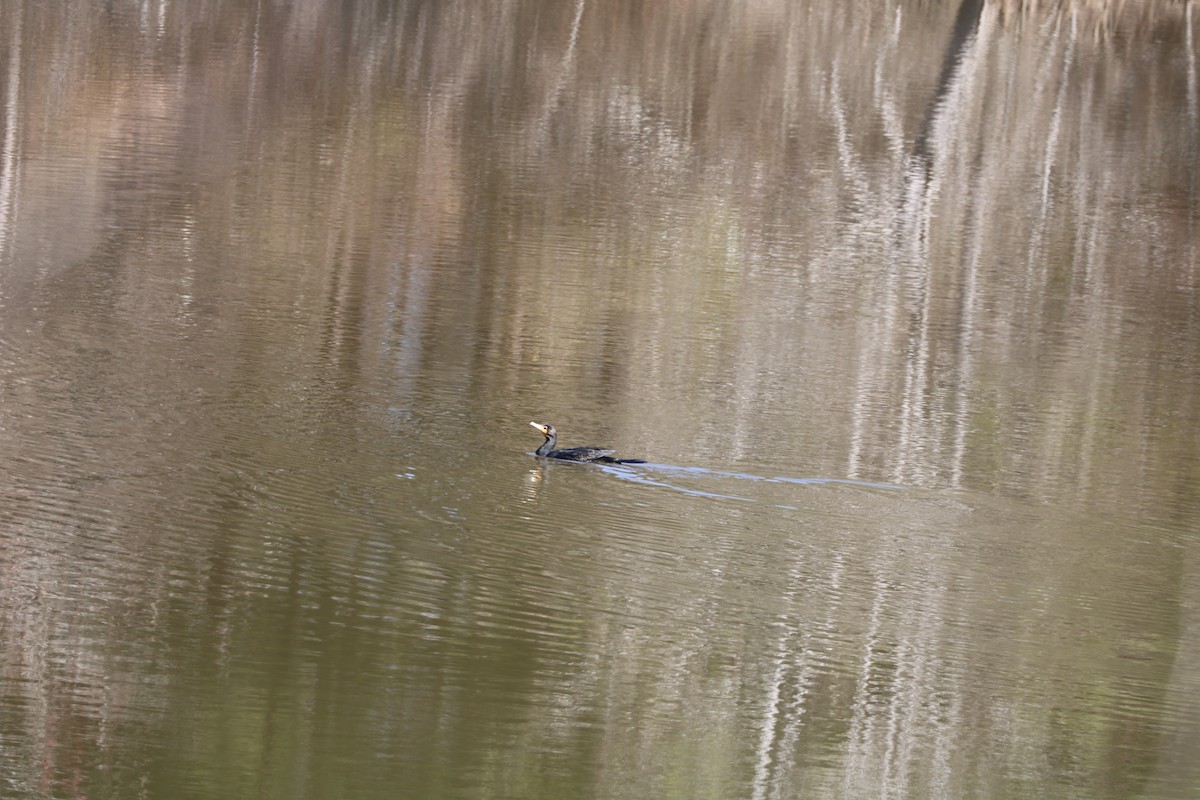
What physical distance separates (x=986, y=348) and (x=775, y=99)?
46.5 ft

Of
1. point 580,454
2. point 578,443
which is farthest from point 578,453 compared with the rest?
point 578,443

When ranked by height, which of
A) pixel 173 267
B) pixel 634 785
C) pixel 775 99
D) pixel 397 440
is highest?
pixel 775 99

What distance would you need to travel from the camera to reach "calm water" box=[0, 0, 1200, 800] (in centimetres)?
708

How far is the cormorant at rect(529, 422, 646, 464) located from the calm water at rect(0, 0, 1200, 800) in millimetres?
119

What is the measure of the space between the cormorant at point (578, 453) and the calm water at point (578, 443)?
0.12 m

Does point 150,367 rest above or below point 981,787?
above

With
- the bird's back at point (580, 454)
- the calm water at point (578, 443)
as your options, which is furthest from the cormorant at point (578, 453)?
the calm water at point (578, 443)

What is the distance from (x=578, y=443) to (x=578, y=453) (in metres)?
0.95

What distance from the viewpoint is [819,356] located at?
15.1m

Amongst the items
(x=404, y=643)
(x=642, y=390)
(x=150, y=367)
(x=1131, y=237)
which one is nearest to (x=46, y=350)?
(x=150, y=367)

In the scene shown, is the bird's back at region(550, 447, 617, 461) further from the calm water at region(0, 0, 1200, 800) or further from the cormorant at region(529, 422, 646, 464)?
the calm water at region(0, 0, 1200, 800)

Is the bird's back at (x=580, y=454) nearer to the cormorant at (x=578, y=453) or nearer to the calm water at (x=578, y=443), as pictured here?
the cormorant at (x=578, y=453)

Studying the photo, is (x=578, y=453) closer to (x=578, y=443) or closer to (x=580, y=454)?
(x=580, y=454)

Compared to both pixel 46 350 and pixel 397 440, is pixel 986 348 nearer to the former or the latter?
pixel 397 440
